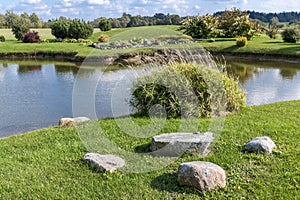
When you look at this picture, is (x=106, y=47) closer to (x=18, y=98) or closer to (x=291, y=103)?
(x=18, y=98)

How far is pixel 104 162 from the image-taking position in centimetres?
460

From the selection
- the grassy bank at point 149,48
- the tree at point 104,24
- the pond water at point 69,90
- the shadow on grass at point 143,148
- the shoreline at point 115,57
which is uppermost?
the tree at point 104,24

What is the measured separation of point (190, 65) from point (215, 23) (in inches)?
1001

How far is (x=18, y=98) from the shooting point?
12.1 m

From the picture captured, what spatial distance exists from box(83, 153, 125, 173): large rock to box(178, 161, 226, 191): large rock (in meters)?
1.02

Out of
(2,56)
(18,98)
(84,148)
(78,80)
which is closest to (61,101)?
(18,98)

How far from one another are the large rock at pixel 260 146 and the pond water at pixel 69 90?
4247mm

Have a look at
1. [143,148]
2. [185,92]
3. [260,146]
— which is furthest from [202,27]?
[260,146]

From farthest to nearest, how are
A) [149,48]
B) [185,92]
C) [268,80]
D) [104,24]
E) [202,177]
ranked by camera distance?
[104,24] < [149,48] < [268,80] < [185,92] < [202,177]

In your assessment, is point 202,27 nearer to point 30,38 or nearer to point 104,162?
point 30,38

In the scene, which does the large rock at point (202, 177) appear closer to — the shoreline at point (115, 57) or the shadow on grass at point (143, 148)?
the shadow on grass at point (143, 148)

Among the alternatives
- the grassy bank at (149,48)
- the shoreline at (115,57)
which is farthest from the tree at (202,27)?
the shoreline at (115,57)

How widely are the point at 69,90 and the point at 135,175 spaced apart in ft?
33.1

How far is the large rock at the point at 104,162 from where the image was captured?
4.49 metres
